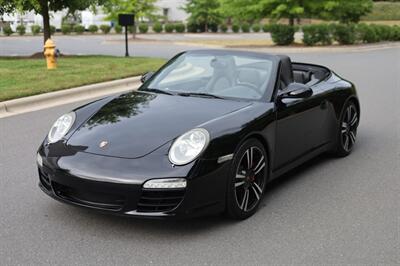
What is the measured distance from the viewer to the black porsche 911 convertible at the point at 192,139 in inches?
154

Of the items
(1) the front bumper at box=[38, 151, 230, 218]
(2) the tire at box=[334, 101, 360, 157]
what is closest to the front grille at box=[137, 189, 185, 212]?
(1) the front bumper at box=[38, 151, 230, 218]

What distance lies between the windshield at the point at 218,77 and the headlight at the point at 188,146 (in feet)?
3.28

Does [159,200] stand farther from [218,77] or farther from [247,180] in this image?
[218,77]

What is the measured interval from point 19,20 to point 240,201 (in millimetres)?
58614

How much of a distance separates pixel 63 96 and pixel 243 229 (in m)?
6.95

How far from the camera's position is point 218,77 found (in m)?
5.37

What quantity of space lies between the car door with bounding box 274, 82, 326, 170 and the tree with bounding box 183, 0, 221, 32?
4467 cm

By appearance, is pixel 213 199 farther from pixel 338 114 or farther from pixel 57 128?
pixel 338 114

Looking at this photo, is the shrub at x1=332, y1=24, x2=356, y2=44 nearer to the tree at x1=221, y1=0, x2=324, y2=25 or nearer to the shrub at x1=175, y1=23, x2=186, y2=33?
the tree at x1=221, y1=0, x2=324, y2=25

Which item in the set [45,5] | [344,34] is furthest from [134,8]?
[45,5]

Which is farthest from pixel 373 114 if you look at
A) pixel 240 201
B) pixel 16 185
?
pixel 16 185

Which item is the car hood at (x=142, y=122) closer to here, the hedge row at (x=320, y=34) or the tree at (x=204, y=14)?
the hedge row at (x=320, y=34)

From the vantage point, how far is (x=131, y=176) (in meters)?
3.86

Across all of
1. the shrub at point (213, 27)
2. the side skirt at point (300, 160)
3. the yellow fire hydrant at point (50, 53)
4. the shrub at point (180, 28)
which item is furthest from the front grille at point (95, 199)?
the shrub at point (213, 27)
